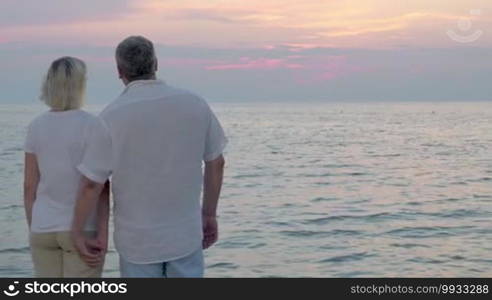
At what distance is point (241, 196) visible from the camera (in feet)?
62.3

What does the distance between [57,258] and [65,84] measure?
0.93m

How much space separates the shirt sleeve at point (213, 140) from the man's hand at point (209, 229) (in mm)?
374

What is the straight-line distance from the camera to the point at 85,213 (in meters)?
3.80

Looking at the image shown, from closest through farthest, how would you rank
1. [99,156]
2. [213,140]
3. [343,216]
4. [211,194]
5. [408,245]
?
[99,156] → [213,140] → [211,194] → [408,245] → [343,216]

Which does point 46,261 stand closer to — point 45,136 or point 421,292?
point 45,136

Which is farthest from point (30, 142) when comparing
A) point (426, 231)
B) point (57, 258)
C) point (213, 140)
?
point (426, 231)

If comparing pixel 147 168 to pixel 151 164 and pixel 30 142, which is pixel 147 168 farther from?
pixel 30 142

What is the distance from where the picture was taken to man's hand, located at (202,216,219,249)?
13.7 feet

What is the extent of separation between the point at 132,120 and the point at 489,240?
33.9 ft

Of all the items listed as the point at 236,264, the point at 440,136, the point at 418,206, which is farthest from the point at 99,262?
the point at 440,136

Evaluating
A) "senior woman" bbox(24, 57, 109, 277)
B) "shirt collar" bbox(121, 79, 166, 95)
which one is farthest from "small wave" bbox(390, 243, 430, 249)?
"shirt collar" bbox(121, 79, 166, 95)

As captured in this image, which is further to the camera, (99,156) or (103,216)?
(103,216)

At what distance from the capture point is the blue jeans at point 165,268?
12.8ft

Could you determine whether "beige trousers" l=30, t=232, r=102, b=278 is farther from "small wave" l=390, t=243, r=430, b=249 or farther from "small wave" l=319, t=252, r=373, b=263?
"small wave" l=390, t=243, r=430, b=249
